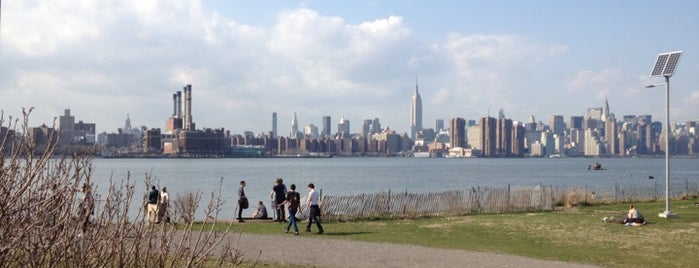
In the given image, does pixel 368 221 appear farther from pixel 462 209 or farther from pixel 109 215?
→ pixel 109 215

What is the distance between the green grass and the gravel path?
1031 mm

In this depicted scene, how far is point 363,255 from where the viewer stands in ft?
58.4

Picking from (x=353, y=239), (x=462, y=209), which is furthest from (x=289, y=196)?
(x=462, y=209)

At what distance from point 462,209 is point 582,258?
1286cm

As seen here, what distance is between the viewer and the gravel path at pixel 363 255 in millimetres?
16625

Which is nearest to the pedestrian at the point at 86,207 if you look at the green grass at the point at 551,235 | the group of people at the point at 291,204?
the green grass at the point at 551,235

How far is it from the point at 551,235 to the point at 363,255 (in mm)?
7701

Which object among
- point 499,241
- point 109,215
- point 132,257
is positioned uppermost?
point 109,215

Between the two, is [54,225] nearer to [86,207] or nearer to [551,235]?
[86,207]

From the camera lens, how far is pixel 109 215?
5492mm

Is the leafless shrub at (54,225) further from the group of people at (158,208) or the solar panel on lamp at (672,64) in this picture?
the solar panel on lamp at (672,64)

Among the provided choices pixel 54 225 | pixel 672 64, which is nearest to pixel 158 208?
pixel 54 225

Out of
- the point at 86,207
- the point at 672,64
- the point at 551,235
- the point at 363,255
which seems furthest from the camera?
the point at 672,64

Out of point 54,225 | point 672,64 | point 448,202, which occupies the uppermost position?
point 672,64
